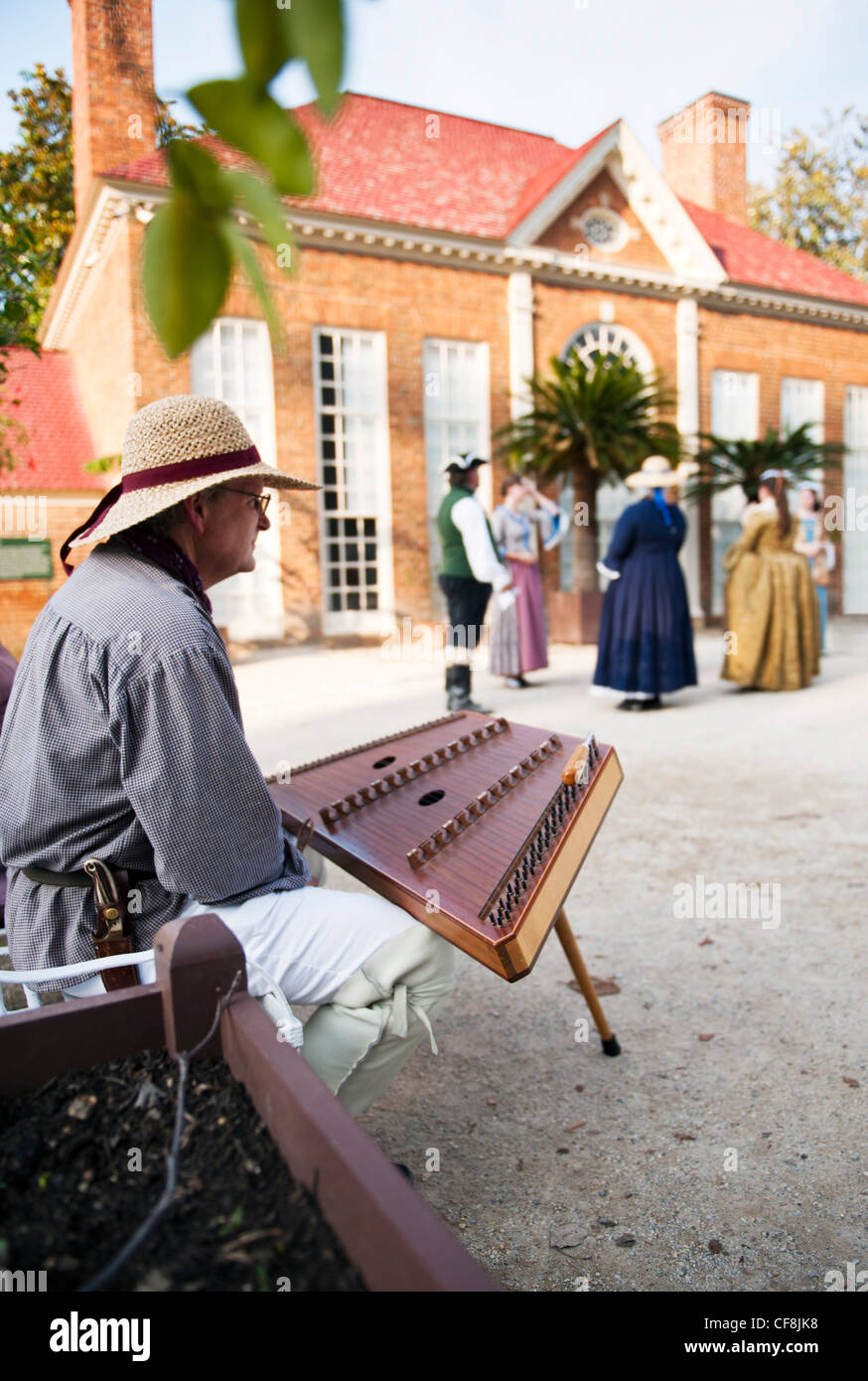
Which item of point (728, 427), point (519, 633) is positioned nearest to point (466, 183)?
point (728, 427)

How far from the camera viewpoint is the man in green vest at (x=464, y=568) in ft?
26.5

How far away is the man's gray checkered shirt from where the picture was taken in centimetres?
181

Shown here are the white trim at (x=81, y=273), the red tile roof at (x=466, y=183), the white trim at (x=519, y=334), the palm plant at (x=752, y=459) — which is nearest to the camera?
the white trim at (x=81, y=273)

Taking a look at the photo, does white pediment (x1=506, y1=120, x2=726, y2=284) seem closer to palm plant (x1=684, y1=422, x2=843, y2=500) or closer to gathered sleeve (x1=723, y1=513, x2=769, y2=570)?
palm plant (x1=684, y1=422, x2=843, y2=500)

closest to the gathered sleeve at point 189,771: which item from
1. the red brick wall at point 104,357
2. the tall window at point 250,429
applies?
the red brick wall at point 104,357

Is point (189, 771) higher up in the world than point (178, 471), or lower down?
lower down

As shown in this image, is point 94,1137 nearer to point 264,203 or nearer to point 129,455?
point 264,203

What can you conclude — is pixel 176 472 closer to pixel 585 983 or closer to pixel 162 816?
pixel 162 816

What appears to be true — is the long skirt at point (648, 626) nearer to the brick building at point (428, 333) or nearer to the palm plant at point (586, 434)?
the palm plant at point (586, 434)

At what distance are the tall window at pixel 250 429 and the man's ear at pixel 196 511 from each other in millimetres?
11722

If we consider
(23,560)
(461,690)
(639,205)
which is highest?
(639,205)

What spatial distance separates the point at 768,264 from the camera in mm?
20047

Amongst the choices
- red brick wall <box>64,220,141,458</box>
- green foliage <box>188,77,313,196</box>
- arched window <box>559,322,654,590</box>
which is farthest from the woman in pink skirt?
green foliage <box>188,77,313,196</box>

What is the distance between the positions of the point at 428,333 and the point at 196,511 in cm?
1402
